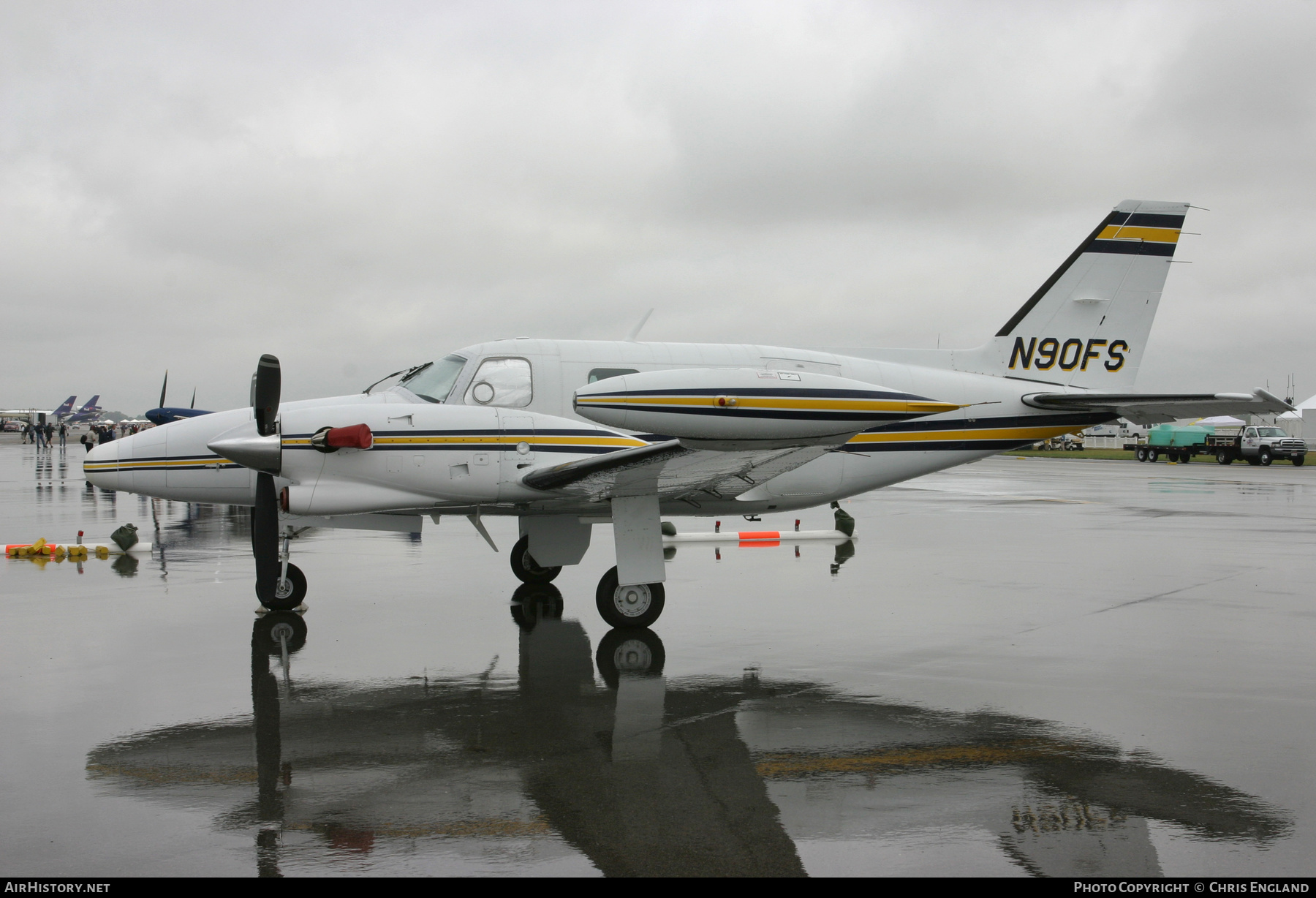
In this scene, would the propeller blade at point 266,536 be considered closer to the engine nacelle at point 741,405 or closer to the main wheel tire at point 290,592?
the main wheel tire at point 290,592

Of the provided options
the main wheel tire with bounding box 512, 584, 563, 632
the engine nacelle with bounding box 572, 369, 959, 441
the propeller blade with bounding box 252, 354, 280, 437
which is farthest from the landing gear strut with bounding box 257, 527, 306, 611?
the engine nacelle with bounding box 572, 369, 959, 441

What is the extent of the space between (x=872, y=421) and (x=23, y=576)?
1045cm

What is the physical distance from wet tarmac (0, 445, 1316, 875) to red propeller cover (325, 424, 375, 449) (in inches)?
67.2

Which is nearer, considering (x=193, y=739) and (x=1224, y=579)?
(x=193, y=739)

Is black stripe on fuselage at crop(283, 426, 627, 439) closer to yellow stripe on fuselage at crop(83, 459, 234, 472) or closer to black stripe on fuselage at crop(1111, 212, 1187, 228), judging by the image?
yellow stripe on fuselage at crop(83, 459, 234, 472)

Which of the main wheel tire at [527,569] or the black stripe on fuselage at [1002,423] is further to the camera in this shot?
the main wheel tire at [527,569]

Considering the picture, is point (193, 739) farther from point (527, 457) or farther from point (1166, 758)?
point (1166, 758)

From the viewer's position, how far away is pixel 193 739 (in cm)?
551

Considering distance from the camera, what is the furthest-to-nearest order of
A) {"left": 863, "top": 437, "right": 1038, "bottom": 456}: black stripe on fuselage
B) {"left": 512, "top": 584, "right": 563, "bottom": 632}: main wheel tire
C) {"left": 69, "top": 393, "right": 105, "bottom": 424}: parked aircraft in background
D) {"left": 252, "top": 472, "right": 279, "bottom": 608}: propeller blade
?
{"left": 69, "top": 393, "right": 105, "bottom": 424}: parked aircraft in background
{"left": 863, "top": 437, "right": 1038, "bottom": 456}: black stripe on fuselage
{"left": 512, "top": 584, "right": 563, "bottom": 632}: main wheel tire
{"left": 252, "top": 472, "right": 279, "bottom": 608}: propeller blade

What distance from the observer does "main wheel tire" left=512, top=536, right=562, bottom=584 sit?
1085cm

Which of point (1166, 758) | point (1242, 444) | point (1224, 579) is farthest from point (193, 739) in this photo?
point (1242, 444)

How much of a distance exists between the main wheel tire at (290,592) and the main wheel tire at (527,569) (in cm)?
234

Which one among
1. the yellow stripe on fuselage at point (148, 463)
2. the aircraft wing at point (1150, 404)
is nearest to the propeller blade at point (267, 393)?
the yellow stripe on fuselage at point (148, 463)

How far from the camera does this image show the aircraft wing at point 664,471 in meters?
7.52
